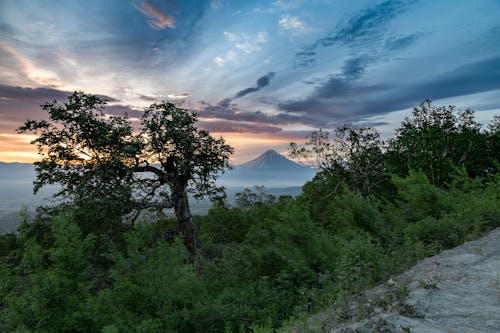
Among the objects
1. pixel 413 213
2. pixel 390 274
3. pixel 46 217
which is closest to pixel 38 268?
pixel 390 274

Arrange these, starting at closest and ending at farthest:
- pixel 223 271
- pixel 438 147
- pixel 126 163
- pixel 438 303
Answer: pixel 438 303
pixel 223 271
pixel 126 163
pixel 438 147

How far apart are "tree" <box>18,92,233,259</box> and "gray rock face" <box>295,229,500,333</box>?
1398 cm

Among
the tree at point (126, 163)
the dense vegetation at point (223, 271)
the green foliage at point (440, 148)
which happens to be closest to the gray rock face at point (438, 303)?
the dense vegetation at point (223, 271)

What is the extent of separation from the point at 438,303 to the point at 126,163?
17.9m

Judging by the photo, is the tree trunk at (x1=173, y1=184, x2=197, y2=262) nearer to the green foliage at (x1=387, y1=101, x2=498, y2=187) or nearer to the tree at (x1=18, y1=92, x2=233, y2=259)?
the tree at (x1=18, y1=92, x2=233, y2=259)

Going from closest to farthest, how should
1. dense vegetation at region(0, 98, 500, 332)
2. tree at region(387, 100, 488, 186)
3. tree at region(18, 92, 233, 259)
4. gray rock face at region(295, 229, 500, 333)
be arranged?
gray rock face at region(295, 229, 500, 333) < dense vegetation at region(0, 98, 500, 332) < tree at region(18, 92, 233, 259) < tree at region(387, 100, 488, 186)

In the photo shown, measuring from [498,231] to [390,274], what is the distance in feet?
14.8

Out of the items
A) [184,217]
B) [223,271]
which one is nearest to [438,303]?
[223,271]

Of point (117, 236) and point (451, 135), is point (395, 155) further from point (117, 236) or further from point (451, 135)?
point (117, 236)

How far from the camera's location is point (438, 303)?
4777 millimetres

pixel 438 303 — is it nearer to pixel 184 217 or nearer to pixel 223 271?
pixel 223 271

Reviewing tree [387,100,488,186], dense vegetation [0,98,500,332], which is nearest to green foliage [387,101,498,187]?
tree [387,100,488,186]

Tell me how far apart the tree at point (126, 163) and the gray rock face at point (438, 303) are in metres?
14.0

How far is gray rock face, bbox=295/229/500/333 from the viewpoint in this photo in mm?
4102
